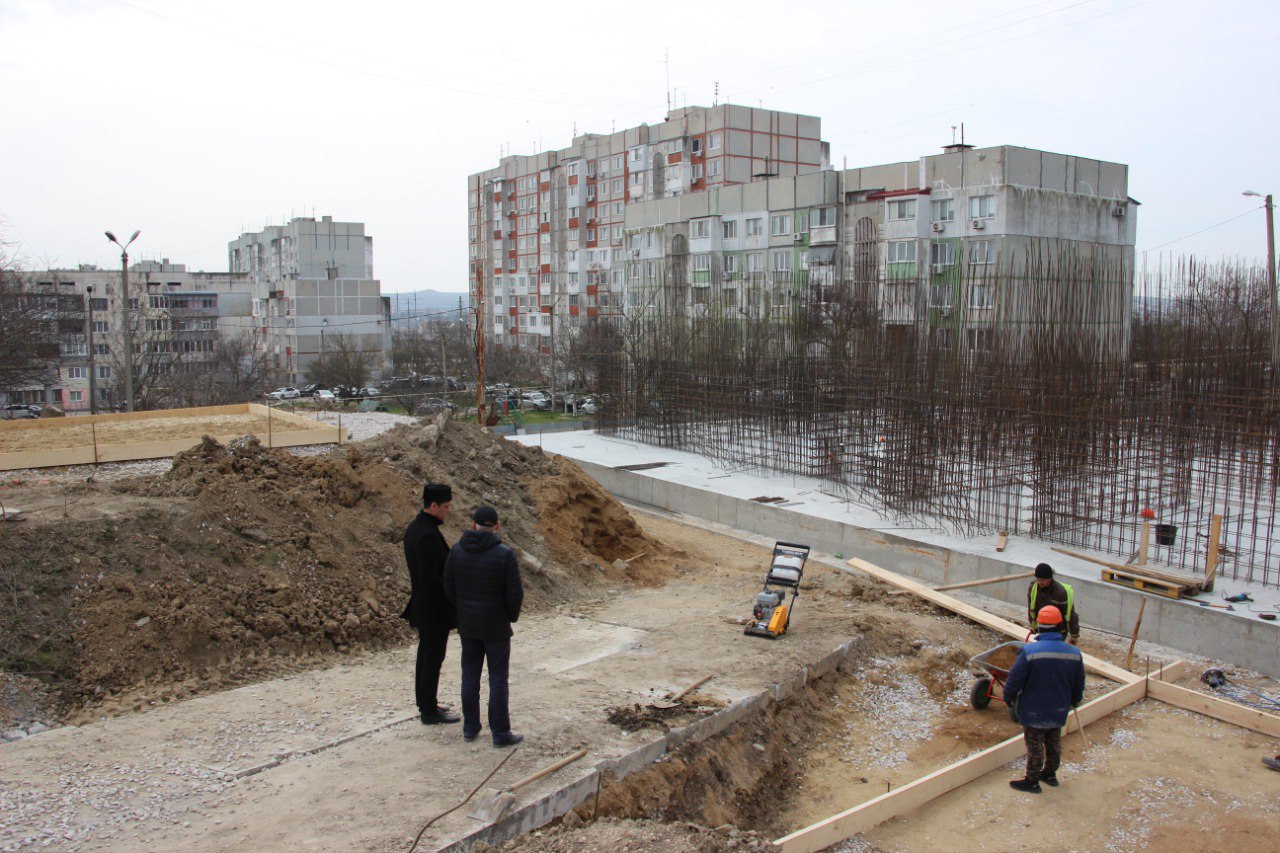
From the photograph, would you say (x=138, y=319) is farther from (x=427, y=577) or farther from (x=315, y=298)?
(x=427, y=577)

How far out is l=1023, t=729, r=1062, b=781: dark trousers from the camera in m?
5.60

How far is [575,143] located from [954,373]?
40612 mm

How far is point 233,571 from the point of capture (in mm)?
7398

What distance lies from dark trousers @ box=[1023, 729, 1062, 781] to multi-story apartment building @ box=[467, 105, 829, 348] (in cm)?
3188

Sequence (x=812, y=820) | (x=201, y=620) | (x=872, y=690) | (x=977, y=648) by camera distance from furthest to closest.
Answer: (x=977, y=648) → (x=872, y=690) → (x=201, y=620) → (x=812, y=820)

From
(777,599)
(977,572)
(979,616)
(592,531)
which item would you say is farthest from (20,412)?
(979,616)

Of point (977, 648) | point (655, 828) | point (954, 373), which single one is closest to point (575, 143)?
point (954, 373)

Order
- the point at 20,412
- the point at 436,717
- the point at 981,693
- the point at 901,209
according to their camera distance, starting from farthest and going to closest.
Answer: the point at 20,412 < the point at 901,209 < the point at 981,693 < the point at 436,717

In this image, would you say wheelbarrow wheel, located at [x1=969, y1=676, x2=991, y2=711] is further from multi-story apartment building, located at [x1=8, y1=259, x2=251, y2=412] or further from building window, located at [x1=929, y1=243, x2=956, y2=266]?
multi-story apartment building, located at [x1=8, y1=259, x2=251, y2=412]

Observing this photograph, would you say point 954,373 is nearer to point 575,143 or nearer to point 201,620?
point 201,620

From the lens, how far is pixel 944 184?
27.0 m

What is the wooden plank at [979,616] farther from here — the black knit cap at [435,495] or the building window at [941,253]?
the building window at [941,253]

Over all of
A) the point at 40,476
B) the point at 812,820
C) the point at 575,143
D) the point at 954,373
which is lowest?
the point at 812,820

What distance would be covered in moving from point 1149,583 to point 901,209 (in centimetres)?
2007
